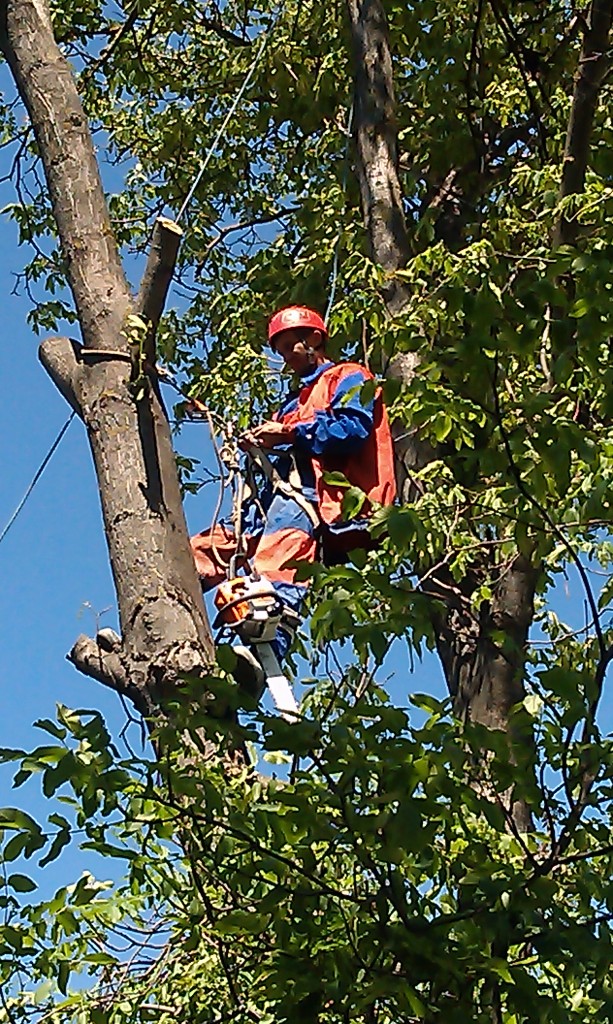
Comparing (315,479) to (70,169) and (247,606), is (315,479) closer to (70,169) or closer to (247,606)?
(247,606)

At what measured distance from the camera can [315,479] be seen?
4113 millimetres

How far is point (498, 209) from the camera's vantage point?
18.6 feet

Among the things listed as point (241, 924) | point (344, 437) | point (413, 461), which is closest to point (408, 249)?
point (413, 461)

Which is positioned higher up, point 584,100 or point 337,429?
point 584,100

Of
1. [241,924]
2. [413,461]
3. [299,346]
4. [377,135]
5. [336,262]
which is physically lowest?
[241,924]

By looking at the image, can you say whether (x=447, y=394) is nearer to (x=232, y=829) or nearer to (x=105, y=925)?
(x=232, y=829)

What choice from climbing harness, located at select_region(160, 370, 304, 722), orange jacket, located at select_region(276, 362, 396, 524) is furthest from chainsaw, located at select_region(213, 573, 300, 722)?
orange jacket, located at select_region(276, 362, 396, 524)

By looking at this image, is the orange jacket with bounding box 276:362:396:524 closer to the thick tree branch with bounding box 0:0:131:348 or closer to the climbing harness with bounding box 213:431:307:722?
the climbing harness with bounding box 213:431:307:722

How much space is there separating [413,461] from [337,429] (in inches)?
12.6

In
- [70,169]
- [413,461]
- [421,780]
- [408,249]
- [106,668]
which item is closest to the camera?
[421,780]

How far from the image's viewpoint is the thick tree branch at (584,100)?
3.83 meters

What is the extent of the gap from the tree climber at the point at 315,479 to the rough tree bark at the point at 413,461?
0.14 m

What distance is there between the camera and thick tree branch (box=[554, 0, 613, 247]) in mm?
3834

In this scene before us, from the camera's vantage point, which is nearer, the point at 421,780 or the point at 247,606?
the point at 421,780
